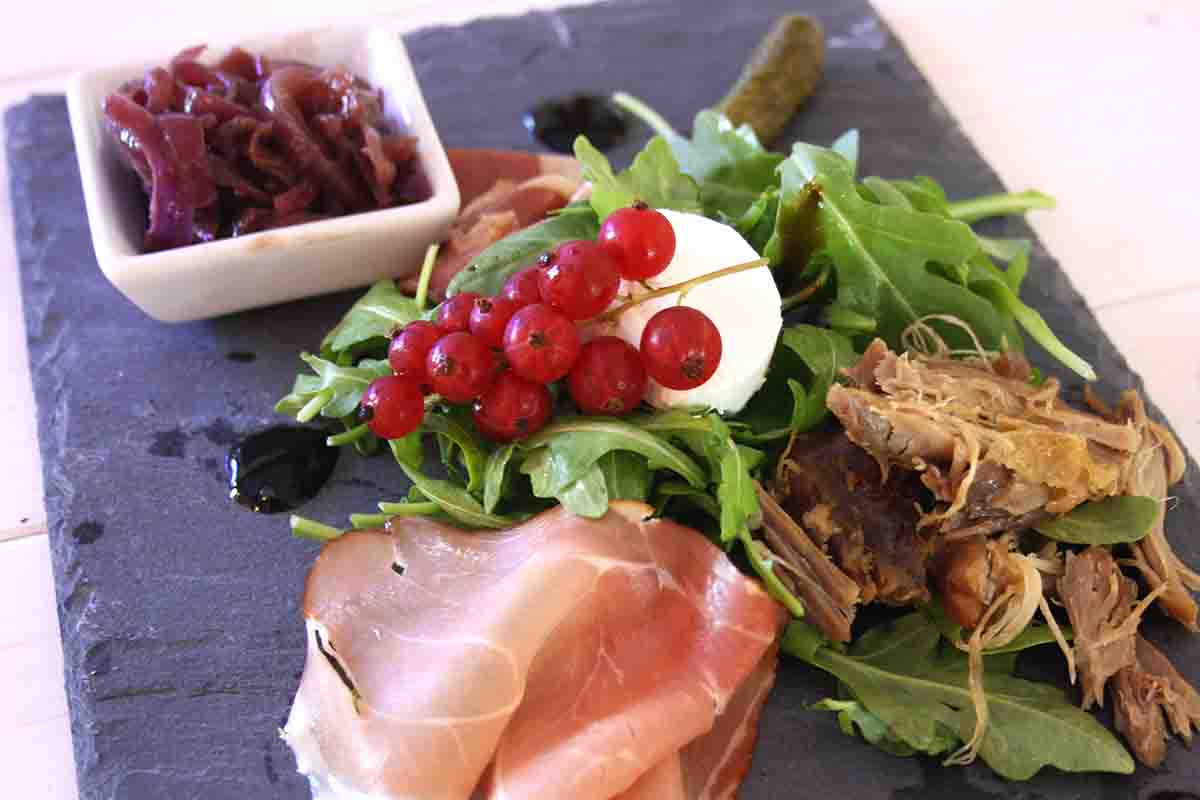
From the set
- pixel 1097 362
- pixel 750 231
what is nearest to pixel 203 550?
pixel 750 231

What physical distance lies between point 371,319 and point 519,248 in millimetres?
298

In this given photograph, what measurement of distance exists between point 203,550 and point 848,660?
110 cm

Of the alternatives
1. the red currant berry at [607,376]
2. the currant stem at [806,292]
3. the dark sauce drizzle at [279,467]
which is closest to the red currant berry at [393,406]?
the red currant berry at [607,376]

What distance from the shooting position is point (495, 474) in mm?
1798

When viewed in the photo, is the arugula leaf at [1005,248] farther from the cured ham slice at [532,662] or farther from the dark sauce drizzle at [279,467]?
the dark sauce drizzle at [279,467]

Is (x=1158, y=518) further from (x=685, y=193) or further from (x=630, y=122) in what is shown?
(x=630, y=122)

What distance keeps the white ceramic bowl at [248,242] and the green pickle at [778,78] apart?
76cm

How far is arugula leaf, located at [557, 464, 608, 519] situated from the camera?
5.57 ft

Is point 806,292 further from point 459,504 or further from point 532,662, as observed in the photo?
point 532,662

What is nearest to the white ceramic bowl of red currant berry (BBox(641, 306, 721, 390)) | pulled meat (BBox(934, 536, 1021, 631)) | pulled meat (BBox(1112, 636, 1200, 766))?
red currant berry (BBox(641, 306, 721, 390))

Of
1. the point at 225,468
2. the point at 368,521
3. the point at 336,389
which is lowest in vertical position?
the point at 225,468

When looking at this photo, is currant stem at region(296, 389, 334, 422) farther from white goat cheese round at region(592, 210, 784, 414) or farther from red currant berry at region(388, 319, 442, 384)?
white goat cheese round at region(592, 210, 784, 414)

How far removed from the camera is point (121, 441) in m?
2.08

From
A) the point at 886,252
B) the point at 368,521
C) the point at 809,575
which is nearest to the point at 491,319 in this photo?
the point at 368,521
